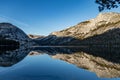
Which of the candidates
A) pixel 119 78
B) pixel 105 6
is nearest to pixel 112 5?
pixel 105 6

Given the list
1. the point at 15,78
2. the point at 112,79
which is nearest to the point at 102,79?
the point at 112,79

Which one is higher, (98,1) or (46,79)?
(98,1)

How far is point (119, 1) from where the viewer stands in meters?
68.8

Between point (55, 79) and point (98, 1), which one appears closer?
point (55, 79)

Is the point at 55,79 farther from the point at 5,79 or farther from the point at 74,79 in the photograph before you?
the point at 5,79

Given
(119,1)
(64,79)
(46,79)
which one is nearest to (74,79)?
(64,79)

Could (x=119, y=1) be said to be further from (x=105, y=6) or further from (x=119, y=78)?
(x=119, y=78)

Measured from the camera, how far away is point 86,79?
2545 cm

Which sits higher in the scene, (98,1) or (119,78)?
(98,1)

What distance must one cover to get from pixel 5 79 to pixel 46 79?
378cm

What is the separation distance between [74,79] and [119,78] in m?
4.47

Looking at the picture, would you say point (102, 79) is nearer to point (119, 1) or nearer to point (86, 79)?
point (86, 79)

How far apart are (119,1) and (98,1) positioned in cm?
599

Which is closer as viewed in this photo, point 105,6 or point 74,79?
point 74,79
